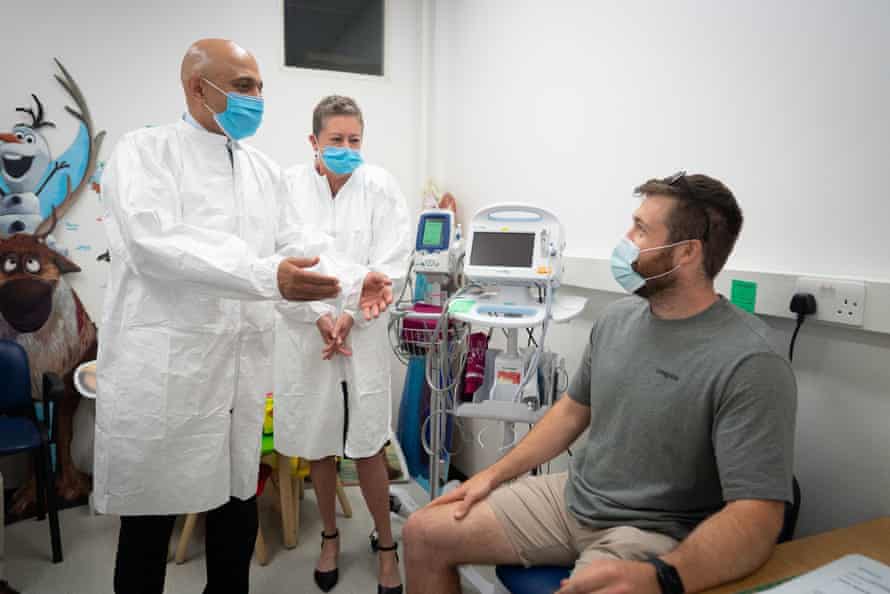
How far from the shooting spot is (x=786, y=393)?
1.06 metres

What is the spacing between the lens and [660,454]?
1191 mm

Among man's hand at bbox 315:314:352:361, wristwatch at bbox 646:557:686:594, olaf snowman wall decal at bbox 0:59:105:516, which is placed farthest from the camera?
olaf snowman wall decal at bbox 0:59:105:516

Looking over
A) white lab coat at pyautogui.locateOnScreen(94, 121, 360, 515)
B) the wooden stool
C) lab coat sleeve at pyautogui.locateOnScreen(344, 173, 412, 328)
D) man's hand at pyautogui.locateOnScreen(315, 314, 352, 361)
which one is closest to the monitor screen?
lab coat sleeve at pyautogui.locateOnScreen(344, 173, 412, 328)

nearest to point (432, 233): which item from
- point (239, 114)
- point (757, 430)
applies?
point (239, 114)

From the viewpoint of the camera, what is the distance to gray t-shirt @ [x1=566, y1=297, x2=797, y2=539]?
1038 mm

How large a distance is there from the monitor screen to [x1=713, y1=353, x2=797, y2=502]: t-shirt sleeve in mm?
852

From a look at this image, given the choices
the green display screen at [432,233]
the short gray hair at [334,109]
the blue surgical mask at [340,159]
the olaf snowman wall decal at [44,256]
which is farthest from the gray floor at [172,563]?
the short gray hair at [334,109]

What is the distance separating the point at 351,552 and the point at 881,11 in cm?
241

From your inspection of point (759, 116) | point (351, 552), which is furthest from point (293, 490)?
point (759, 116)

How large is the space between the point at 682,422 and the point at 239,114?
1261mm

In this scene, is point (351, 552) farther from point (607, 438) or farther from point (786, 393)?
point (786, 393)

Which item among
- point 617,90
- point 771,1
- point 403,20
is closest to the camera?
point 771,1

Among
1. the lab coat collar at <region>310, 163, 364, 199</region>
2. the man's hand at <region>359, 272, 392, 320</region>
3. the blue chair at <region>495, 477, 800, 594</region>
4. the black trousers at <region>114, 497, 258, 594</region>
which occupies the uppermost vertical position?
the lab coat collar at <region>310, 163, 364, 199</region>

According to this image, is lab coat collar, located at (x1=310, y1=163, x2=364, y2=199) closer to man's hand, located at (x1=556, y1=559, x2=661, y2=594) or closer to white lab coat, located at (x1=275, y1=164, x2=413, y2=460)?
white lab coat, located at (x1=275, y1=164, x2=413, y2=460)
